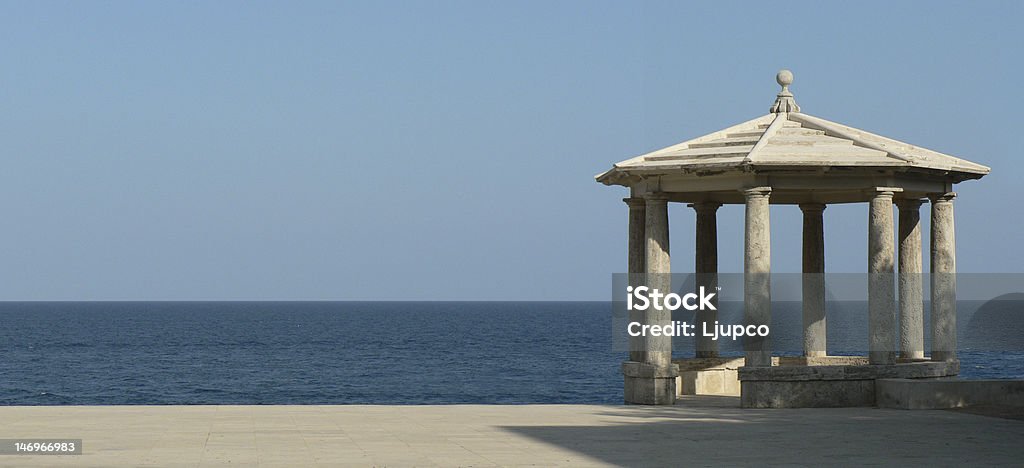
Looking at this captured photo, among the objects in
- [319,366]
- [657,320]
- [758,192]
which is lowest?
[319,366]

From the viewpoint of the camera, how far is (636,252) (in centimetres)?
3059

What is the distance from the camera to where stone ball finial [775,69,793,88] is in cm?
A: 3105

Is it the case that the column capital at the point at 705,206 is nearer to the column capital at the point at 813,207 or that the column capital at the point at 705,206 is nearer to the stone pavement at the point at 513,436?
the column capital at the point at 813,207

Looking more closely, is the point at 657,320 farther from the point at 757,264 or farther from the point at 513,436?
the point at 513,436

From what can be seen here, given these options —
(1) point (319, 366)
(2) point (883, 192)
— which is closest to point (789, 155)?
(2) point (883, 192)

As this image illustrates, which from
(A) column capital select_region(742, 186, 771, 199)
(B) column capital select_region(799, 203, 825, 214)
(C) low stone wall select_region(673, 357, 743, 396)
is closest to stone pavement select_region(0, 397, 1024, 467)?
(C) low stone wall select_region(673, 357, 743, 396)

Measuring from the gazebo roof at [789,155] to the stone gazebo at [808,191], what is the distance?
1.1 inches

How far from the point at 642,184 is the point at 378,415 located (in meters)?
7.35

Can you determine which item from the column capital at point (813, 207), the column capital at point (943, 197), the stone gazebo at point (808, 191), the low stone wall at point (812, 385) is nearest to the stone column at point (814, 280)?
the column capital at point (813, 207)

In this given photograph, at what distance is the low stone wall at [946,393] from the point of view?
89.2 feet

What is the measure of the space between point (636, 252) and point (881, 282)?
522cm

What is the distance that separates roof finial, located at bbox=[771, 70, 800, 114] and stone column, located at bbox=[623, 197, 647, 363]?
3.52m

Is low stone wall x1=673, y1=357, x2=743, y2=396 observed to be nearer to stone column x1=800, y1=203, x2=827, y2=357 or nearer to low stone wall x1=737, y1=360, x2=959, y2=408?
stone column x1=800, y1=203, x2=827, y2=357

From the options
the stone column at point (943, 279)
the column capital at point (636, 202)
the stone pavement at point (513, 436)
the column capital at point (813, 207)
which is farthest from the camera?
the column capital at point (813, 207)
